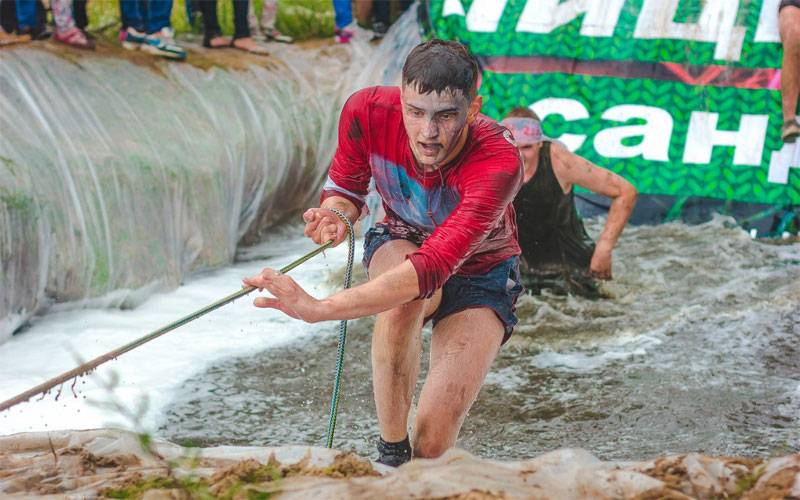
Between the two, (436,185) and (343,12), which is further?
(343,12)

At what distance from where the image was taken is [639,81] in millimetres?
8641

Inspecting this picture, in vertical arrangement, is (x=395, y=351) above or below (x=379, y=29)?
above

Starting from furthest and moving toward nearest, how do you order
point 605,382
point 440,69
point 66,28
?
1. point 66,28
2. point 605,382
3. point 440,69

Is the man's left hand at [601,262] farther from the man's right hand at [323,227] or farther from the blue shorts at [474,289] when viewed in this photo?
the man's right hand at [323,227]

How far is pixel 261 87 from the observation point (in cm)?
859

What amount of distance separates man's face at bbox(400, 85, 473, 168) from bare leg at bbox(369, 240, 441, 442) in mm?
399

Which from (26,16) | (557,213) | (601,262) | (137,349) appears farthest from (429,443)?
(26,16)

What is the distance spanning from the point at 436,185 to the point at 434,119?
257 mm

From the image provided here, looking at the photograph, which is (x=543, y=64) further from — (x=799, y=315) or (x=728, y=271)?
(x=799, y=315)

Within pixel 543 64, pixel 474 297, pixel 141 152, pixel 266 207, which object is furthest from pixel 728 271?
pixel 474 297

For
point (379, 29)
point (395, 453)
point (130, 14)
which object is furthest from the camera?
point (379, 29)

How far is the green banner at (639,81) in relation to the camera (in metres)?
8.61

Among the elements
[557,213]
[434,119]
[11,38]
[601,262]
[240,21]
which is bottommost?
[601,262]

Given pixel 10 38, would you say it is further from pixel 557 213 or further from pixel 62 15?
pixel 557 213
